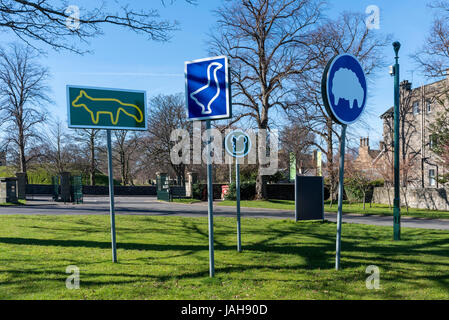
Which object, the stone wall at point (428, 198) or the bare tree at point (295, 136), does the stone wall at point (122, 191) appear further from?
the stone wall at point (428, 198)

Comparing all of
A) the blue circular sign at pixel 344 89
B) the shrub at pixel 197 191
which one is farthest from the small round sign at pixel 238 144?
the shrub at pixel 197 191

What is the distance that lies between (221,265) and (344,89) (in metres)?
3.47

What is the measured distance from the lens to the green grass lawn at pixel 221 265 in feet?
14.9

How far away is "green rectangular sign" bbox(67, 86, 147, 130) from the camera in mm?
5828

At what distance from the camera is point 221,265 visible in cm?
592

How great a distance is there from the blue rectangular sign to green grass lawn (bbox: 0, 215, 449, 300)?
2.46 metres

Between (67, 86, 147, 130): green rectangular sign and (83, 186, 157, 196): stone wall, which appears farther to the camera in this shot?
(83, 186, 157, 196): stone wall

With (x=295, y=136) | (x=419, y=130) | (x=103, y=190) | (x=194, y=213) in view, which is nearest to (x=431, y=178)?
(x=419, y=130)

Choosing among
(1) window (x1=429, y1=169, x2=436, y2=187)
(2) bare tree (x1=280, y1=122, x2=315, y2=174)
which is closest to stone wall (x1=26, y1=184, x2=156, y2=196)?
(2) bare tree (x1=280, y1=122, x2=315, y2=174)

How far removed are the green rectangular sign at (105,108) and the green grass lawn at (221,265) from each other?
7.94 feet

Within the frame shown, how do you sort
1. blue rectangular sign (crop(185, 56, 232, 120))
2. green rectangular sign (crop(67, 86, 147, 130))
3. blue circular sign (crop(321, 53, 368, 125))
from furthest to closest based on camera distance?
green rectangular sign (crop(67, 86, 147, 130)) < blue rectangular sign (crop(185, 56, 232, 120)) < blue circular sign (crop(321, 53, 368, 125))

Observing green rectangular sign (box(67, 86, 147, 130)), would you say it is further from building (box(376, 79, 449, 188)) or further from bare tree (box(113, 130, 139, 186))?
bare tree (box(113, 130, 139, 186))
